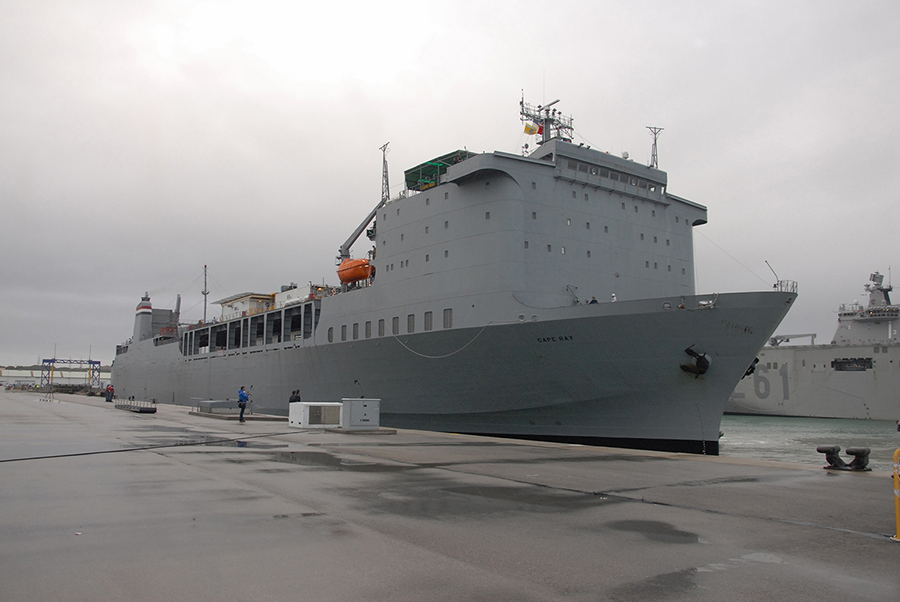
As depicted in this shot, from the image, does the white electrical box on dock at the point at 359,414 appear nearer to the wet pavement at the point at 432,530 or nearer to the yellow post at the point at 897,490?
the wet pavement at the point at 432,530

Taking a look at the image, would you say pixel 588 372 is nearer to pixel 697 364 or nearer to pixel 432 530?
pixel 697 364

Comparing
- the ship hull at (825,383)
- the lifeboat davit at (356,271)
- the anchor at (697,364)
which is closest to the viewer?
the anchor at (697,364)

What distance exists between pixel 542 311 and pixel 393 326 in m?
7.02

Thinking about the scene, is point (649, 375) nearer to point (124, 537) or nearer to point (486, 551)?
point (486, 551)

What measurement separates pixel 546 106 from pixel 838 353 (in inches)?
1512

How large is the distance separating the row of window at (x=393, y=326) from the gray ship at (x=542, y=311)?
90mm

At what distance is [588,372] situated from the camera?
17.5 metres

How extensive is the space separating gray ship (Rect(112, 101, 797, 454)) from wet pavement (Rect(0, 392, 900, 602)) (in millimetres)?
6603

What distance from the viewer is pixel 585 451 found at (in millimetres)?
13023

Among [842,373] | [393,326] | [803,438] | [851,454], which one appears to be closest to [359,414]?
[393,326]

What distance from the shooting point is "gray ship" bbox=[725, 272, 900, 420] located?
44.8 m

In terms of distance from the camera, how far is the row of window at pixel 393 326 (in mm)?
20917

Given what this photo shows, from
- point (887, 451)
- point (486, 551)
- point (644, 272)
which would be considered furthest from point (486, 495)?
point (887, 451)

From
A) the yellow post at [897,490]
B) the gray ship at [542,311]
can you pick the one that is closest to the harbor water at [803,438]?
the gray ship at [542,311]
